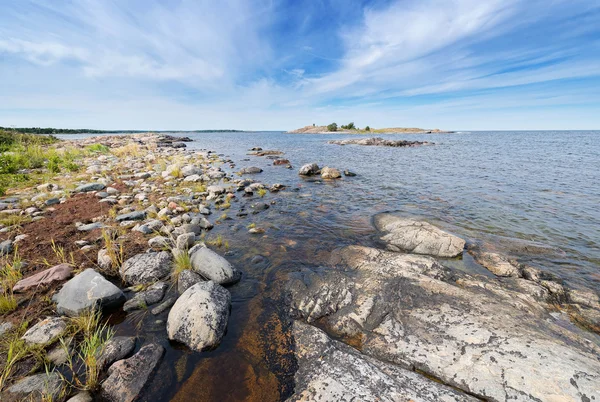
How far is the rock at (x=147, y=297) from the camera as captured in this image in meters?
5.02

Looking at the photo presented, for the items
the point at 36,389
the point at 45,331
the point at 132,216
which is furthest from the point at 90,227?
the point at 36,389

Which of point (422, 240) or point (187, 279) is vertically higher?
point (187, 279)

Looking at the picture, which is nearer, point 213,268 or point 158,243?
point 213,268

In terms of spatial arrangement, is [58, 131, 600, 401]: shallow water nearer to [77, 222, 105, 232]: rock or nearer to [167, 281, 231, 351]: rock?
[167, 281, 231, 351]: rock

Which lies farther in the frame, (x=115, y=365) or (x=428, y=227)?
(x=428, y=227)

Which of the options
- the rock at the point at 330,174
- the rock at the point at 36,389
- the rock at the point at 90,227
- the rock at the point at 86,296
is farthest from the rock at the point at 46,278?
the rock at the point at 330,174

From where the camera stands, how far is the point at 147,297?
523 cm

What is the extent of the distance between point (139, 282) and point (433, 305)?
6.89m

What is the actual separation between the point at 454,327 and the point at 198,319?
4794 mm

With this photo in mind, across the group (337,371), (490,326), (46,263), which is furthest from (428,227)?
(46,263)

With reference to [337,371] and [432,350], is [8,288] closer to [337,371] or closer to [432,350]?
[337,371]

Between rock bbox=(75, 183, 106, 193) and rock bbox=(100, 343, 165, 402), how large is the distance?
494 inches

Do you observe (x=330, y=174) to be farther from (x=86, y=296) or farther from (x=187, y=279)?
(x=86, y=296)

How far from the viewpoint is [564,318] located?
4855 millimetres
